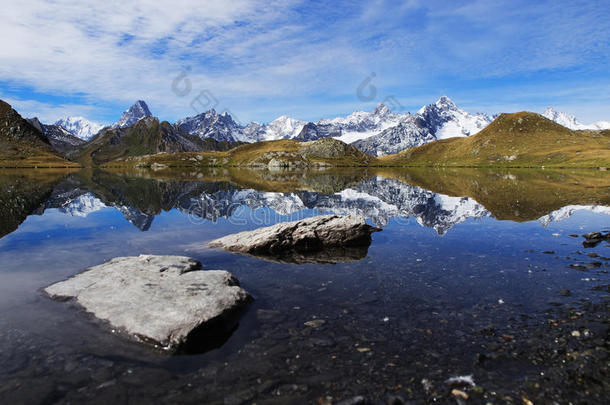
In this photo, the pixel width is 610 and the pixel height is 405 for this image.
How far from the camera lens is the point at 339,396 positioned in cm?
922

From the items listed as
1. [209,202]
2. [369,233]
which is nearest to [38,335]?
[369,233]

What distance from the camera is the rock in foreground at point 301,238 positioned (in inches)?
966

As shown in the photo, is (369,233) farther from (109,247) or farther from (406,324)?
(109,247)

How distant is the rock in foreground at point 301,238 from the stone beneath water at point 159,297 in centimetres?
609

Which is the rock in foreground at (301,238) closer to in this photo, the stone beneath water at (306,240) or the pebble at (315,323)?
the stone beneath water at (306,240)

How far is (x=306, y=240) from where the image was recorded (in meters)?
25.9

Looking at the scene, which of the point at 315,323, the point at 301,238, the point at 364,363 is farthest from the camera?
the point at 301,238

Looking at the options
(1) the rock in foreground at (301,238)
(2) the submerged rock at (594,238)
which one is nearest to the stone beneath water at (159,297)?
(1) the rock in foreground at (301,238)

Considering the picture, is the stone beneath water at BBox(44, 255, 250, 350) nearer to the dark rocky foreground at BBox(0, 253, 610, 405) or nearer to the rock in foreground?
the dark rocky foreground at BBox(0, 253, 610, 405)

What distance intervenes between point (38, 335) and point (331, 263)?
1509 cm

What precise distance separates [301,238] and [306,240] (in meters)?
0.51

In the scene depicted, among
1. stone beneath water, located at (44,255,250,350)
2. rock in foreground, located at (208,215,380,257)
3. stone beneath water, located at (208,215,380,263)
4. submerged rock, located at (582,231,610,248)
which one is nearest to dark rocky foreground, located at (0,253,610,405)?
stone beneath water, located at (44,255,250,350)

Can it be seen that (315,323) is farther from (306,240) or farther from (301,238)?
(306,240)

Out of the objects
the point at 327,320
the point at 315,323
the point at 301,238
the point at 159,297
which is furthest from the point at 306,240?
the point at 159,297
